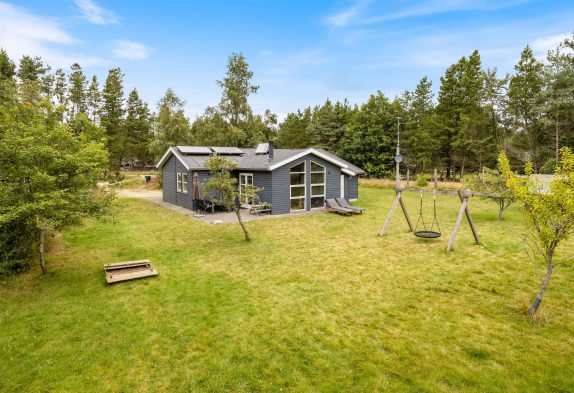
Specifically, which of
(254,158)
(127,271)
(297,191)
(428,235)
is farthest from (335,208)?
(127,271)

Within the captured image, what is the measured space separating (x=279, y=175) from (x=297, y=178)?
1289 mm

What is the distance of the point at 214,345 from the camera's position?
502 cm

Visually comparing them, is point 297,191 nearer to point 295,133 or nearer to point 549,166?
point 549,166

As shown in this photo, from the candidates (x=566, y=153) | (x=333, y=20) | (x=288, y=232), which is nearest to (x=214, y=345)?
(x=566, y=153)

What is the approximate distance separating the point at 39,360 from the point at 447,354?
6148mm

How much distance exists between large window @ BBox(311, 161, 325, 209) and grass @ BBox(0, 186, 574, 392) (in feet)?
24.6

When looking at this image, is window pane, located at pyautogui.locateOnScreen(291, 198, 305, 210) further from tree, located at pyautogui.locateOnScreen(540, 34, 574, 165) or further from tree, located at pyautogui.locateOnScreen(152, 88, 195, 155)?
tree, located at pyautogui.locateOnScreen(540, 34, 574, 165)

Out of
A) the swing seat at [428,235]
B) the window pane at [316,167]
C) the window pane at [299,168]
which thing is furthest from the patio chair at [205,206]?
the swing seat at [428,235]

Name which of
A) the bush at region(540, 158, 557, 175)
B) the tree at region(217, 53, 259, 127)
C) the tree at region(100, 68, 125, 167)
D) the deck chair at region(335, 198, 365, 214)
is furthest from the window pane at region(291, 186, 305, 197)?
the tree at region(100, 68, 125, 167)

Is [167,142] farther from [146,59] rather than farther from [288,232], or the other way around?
[288,232]

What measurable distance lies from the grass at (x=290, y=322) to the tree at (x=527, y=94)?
2824cm

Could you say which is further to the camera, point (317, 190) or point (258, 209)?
point (317, 190)

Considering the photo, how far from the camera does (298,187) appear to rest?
17.3 m

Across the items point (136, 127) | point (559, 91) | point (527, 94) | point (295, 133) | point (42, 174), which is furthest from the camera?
point (295, 133)
